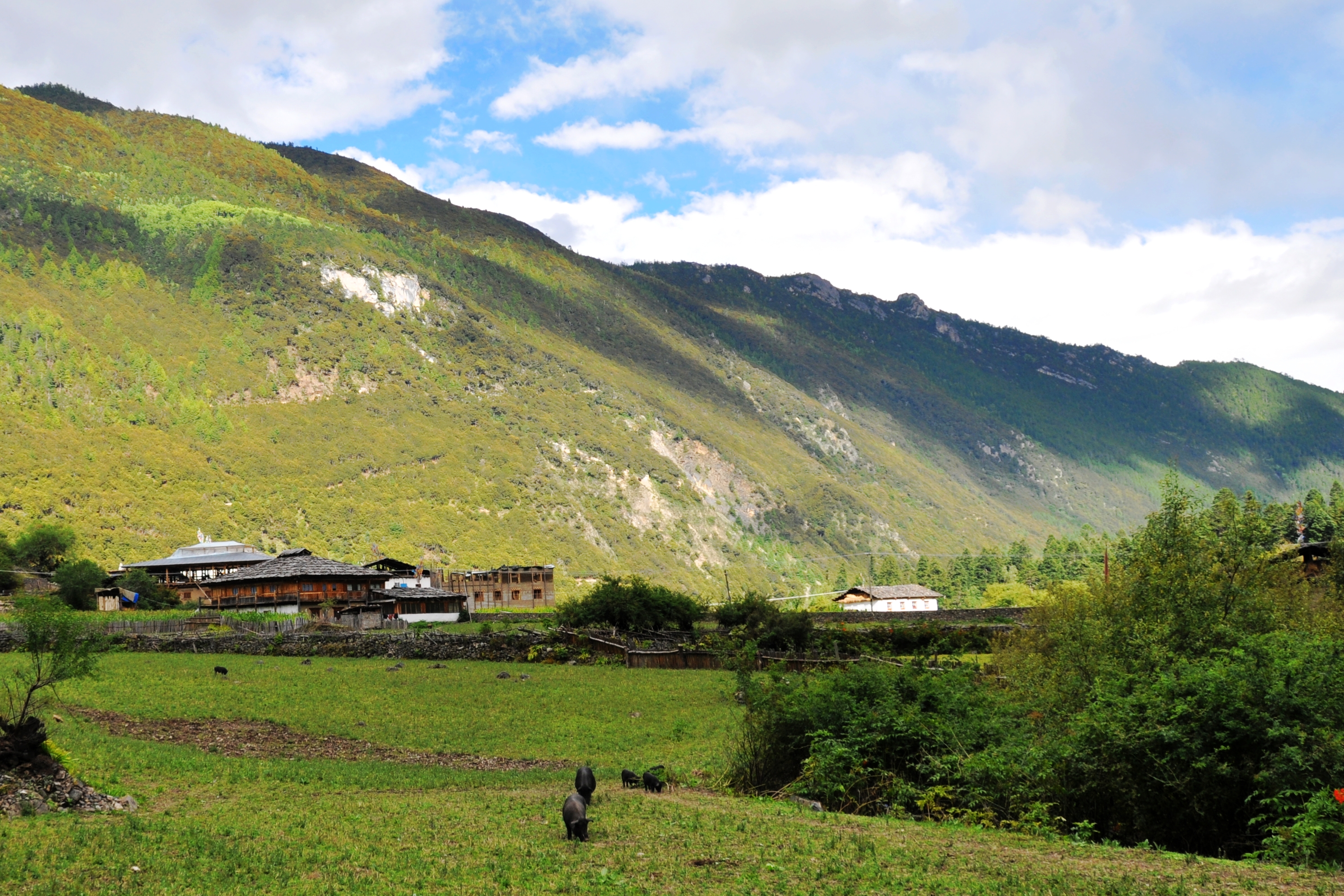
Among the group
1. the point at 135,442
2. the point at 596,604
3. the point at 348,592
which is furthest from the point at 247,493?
the point at 596,604

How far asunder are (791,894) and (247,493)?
135084 mm

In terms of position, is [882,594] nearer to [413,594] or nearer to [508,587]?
[508,587]

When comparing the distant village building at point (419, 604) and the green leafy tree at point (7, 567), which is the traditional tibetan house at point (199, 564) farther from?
the distant village building at point (419, 604)

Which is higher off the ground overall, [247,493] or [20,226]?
[20,226]

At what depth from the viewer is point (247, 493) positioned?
444 feet

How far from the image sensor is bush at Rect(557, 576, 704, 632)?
6338 cm

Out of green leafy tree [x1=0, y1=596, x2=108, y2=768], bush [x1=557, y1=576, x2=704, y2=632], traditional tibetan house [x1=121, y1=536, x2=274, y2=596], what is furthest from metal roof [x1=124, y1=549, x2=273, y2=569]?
green leafy tree [x1=0, y1=596, x2=108, y2=768]

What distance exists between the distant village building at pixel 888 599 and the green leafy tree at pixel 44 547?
8159cm

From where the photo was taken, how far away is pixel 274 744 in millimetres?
26875

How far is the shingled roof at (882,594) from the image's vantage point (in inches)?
4806

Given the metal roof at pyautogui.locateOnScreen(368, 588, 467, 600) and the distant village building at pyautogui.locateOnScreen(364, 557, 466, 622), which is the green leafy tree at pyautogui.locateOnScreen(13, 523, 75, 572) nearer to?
the metal roof at pyautogui.locateOnScreen(368, 588, 467, 600)

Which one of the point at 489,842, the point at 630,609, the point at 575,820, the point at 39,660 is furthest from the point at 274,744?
the point at 630,609

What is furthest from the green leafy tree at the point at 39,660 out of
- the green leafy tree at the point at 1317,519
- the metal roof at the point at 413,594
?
the green leafy tree at the point at 1317,519

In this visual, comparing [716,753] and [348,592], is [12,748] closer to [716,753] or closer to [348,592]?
[716,753]
